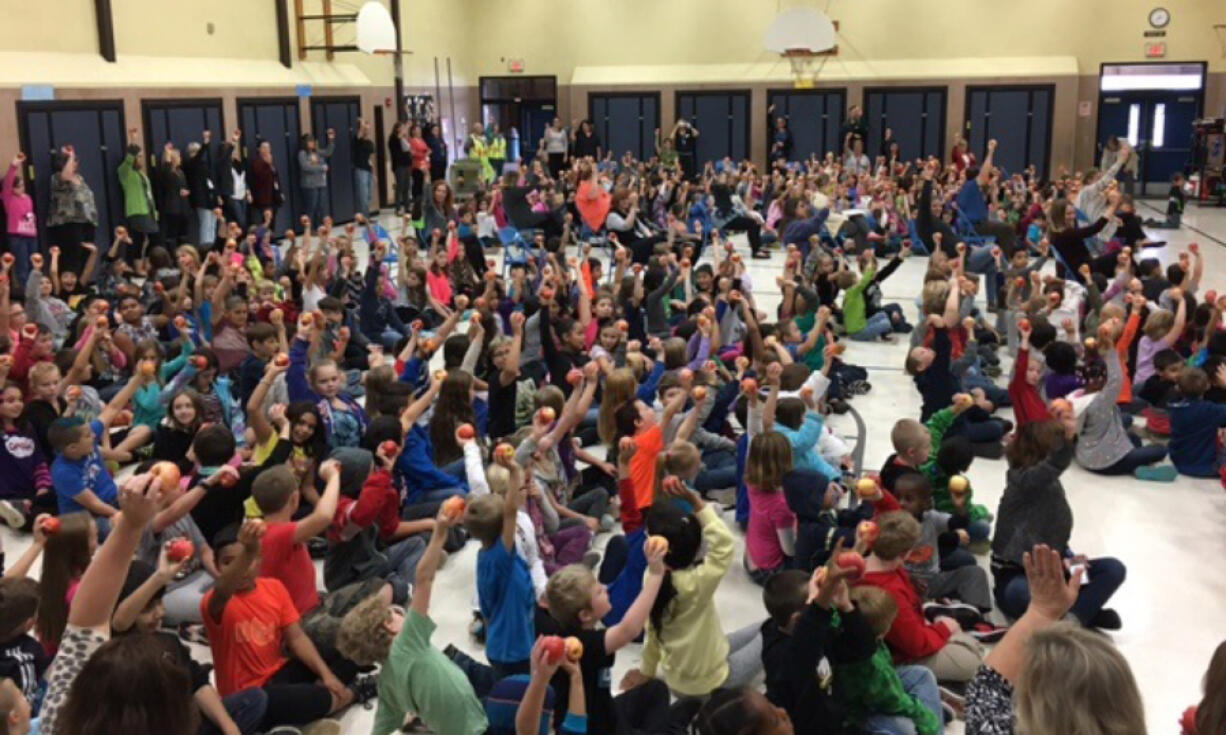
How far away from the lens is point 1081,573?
3037 millimetres

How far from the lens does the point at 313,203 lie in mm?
19125

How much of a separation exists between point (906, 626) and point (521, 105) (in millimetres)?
23418

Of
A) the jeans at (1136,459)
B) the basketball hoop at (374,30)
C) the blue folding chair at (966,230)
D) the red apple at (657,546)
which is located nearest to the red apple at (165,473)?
the red apple at (657,546)

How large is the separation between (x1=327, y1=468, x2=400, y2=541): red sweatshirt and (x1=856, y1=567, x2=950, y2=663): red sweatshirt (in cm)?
213

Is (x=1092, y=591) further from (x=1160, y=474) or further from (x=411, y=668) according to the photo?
(x=411, y=668)

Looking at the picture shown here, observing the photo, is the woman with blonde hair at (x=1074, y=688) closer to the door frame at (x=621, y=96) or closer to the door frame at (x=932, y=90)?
the door frame at (x=932, y=90)

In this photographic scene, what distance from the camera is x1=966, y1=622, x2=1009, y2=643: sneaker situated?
5.01 metres

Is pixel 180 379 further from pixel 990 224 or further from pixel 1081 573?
pixel 990 224

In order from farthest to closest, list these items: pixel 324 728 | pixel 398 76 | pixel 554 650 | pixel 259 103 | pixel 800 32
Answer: pixel 398 76
pixel 800 32
pixel 259 103
pixel 324 728
pixel 554 650

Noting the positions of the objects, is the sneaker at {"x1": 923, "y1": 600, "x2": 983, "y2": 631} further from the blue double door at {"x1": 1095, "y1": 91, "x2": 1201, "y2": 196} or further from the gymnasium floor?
the blue double door at {"x1": 1095, "y1": 91, "x2": 1201, "y2": 196}

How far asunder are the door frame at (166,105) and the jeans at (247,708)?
13.2m

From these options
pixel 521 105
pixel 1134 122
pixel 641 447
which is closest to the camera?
pixel 641 447

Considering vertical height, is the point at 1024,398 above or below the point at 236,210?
below

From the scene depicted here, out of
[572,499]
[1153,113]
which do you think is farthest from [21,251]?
[1153,113]
